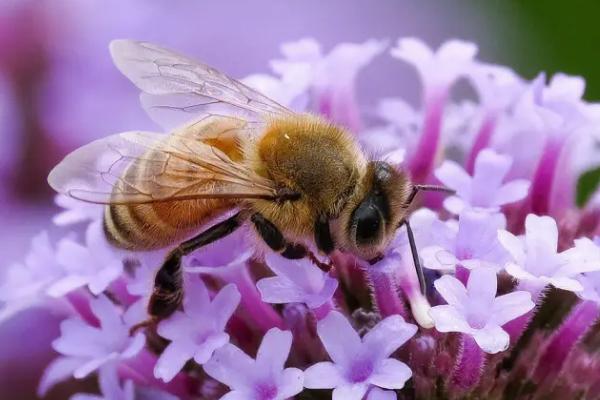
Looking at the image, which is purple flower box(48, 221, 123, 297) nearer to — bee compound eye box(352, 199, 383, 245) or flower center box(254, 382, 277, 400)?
flower center box(254, 382, 277, 400)

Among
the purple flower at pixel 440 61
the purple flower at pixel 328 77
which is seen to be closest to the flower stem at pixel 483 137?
the purple flower at pixel 440 61

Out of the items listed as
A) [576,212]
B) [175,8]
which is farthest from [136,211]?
[175,8]

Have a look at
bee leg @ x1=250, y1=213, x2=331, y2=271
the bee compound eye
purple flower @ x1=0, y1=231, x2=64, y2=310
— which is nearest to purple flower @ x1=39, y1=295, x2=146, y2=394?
purple flower @ x1=0, y1=231, x2=64, y2=310

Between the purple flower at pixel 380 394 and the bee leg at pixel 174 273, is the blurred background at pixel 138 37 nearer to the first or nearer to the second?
the bee leg at pixel 174 273

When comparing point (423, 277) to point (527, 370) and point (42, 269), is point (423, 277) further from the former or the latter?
point (42, 269)

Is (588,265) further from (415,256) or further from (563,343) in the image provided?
(415,256)

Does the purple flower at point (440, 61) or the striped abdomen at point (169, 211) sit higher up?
the purple flower at point (440, 61)
